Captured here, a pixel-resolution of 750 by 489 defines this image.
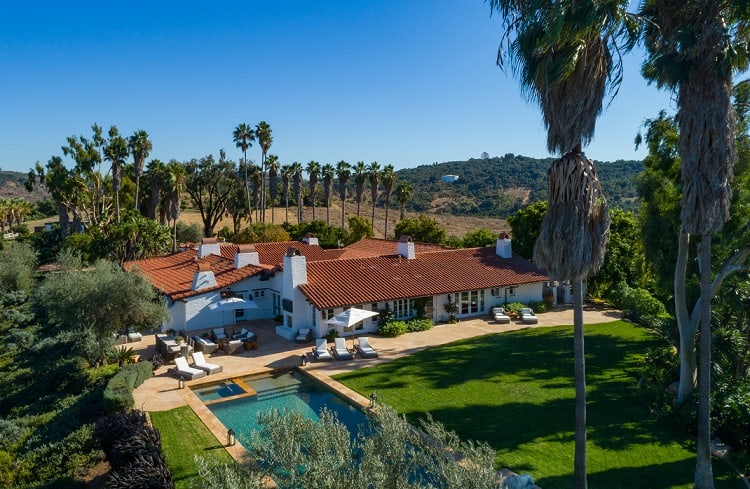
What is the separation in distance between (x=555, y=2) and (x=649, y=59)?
4.87m

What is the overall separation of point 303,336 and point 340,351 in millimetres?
3294

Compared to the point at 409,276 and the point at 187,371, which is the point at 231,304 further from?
the point at 409,276

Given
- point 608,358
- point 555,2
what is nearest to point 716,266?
point 608,358

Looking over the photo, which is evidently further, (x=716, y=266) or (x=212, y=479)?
(x=716, y=266)

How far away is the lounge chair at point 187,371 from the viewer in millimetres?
21359

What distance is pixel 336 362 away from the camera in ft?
78.4

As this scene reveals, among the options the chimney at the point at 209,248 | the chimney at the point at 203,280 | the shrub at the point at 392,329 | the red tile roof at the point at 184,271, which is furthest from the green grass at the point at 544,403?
the chimney at the point at 209,248

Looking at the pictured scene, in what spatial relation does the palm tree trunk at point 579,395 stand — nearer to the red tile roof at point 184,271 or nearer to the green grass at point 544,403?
the green grass at point 544,403

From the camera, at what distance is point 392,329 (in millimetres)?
28625

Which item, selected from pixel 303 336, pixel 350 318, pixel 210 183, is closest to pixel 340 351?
pixel 350 318

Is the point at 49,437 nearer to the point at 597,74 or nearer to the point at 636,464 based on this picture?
the point at 636,464

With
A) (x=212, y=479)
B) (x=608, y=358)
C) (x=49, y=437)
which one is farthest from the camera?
(x=608, y=358)

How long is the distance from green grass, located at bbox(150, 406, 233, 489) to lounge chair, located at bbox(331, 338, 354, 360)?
7.68m

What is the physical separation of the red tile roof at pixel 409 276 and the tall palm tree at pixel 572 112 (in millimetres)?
17255
